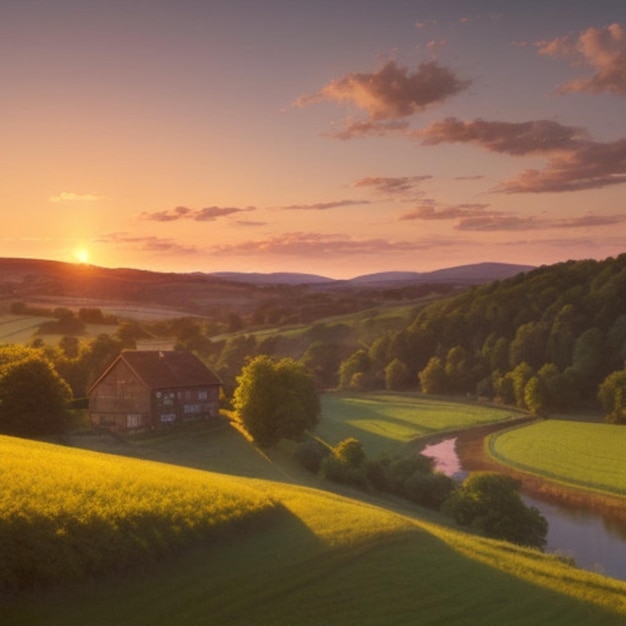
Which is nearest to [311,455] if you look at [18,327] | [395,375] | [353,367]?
[18,327]

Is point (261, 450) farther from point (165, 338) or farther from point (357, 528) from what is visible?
point (165, 338)

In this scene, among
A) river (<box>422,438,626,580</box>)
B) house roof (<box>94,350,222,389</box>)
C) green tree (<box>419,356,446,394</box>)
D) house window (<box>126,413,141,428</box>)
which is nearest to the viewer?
river (<box>422,438,626,580</box>)

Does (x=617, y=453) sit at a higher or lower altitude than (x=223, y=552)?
lower

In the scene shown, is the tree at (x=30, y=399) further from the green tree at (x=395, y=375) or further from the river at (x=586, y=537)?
the green tree at (x=395, y=375)

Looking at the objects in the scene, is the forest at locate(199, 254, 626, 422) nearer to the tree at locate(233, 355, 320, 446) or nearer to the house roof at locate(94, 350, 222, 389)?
the house roof at locate(94, 350, 222, 389)

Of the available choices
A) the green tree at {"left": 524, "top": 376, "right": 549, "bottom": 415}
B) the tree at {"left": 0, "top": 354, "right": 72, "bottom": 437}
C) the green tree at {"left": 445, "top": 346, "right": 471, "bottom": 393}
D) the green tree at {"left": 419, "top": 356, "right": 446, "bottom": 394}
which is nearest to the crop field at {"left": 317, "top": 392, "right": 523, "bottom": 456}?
the green tree at {"left": 524, "top": 376, "right": 549, "bottom": 415}

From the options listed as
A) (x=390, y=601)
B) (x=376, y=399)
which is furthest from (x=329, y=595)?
(x=376, y=399)
